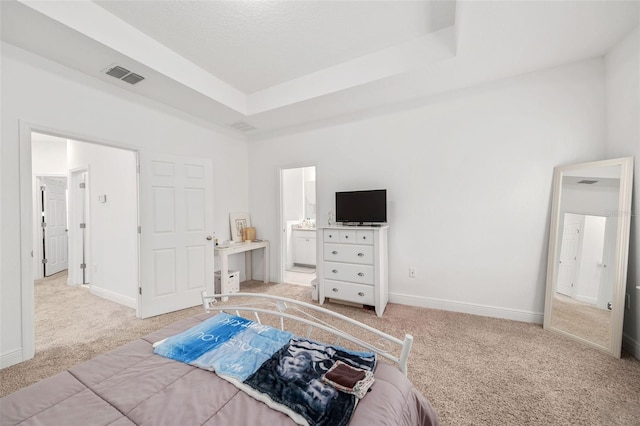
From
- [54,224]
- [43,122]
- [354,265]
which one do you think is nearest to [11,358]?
[43,122]

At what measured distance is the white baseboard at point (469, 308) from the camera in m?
2.83

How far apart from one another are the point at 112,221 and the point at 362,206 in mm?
3711

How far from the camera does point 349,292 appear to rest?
10.8 ft

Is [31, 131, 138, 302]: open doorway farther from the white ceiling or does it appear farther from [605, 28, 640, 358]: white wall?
[605, 28, 640, 358]: white wall

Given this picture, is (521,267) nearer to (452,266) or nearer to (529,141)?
(452,266)

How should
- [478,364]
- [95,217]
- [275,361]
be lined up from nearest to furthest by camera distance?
[275,361], [478,364], [95,217]

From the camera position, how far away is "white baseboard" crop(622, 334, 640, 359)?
213 centimetres

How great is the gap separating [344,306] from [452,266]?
1.49 m

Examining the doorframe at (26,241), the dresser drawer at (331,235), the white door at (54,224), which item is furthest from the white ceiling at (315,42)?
the white door at (54,224)

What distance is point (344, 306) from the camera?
135 inches

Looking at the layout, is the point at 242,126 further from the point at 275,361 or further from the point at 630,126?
the point at 630,126

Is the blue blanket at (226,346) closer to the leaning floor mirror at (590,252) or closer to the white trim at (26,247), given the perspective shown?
the white trim at (26,247)

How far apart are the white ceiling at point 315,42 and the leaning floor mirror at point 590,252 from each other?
1264 mm

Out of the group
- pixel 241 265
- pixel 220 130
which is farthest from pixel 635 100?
pixel 241 265
